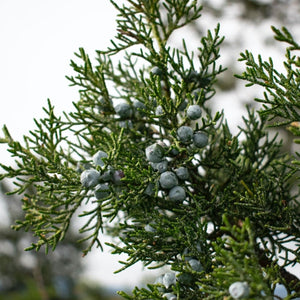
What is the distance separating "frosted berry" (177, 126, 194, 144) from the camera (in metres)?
1.20

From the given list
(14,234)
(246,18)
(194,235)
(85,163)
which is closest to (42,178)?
(85,163)

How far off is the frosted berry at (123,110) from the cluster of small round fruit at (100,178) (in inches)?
12.8

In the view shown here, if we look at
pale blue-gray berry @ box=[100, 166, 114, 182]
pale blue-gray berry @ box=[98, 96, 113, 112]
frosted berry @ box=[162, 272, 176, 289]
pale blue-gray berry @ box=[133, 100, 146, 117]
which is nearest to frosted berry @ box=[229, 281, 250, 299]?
frosted berry @ box=[162, 272, 176, 289]

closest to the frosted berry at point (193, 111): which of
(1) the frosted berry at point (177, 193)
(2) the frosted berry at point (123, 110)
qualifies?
(1) the frosted berry at point (177, 193)

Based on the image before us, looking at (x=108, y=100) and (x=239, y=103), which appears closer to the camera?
(x=108, y=100)

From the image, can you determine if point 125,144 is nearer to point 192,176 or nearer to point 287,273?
point 192,176

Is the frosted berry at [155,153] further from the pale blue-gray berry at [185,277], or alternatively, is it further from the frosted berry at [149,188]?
the pale blue-gray berry at [185,277]

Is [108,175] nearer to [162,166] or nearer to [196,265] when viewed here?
[162,166]

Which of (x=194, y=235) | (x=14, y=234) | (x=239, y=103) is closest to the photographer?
→ (x=194, y=235)

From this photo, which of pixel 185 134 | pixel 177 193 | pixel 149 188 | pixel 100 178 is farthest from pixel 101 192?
pixel 185 134

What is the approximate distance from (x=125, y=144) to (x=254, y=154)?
0.68 metres

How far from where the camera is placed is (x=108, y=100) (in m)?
1.57

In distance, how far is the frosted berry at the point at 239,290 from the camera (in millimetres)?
782

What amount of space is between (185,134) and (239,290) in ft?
1.98
